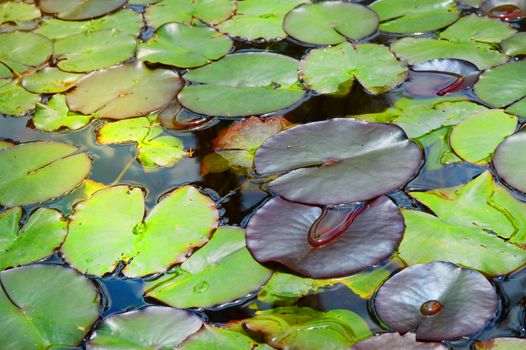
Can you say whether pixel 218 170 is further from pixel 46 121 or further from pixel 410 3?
pixel 410 3

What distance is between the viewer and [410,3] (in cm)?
231

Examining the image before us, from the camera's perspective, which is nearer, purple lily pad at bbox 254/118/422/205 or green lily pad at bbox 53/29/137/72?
purple lily pad at bbox 254/118/422/205

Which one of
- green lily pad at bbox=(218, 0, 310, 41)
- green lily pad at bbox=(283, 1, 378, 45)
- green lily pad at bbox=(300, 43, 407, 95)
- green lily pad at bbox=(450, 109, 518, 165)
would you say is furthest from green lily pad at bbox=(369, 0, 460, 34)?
green lily pad at bbox=(450, 109, 518, 165)

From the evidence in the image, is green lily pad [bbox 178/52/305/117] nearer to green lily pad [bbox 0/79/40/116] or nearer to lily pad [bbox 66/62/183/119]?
lily pad [bbox 66/62/183/119]

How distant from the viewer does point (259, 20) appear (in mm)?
2322

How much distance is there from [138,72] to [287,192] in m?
0.85

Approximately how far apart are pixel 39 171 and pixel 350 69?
1.02 m

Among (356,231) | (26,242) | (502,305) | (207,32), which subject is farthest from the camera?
(207,32)

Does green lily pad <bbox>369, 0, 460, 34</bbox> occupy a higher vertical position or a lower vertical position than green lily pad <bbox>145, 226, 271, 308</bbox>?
higher

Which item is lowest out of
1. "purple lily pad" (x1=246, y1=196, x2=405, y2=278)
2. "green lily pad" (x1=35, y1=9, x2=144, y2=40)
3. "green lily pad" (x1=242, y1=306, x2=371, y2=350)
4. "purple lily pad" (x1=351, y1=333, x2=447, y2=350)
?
"green lily pad" (x1=242, y1=306, x2=371, y2=350)

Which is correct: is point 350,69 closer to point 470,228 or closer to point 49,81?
point 470,228

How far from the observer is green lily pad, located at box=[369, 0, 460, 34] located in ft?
7.23

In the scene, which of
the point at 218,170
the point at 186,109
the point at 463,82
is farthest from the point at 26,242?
the point at 463,82

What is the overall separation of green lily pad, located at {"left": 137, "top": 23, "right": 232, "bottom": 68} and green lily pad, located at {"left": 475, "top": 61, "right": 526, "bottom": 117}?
34.8 inches
